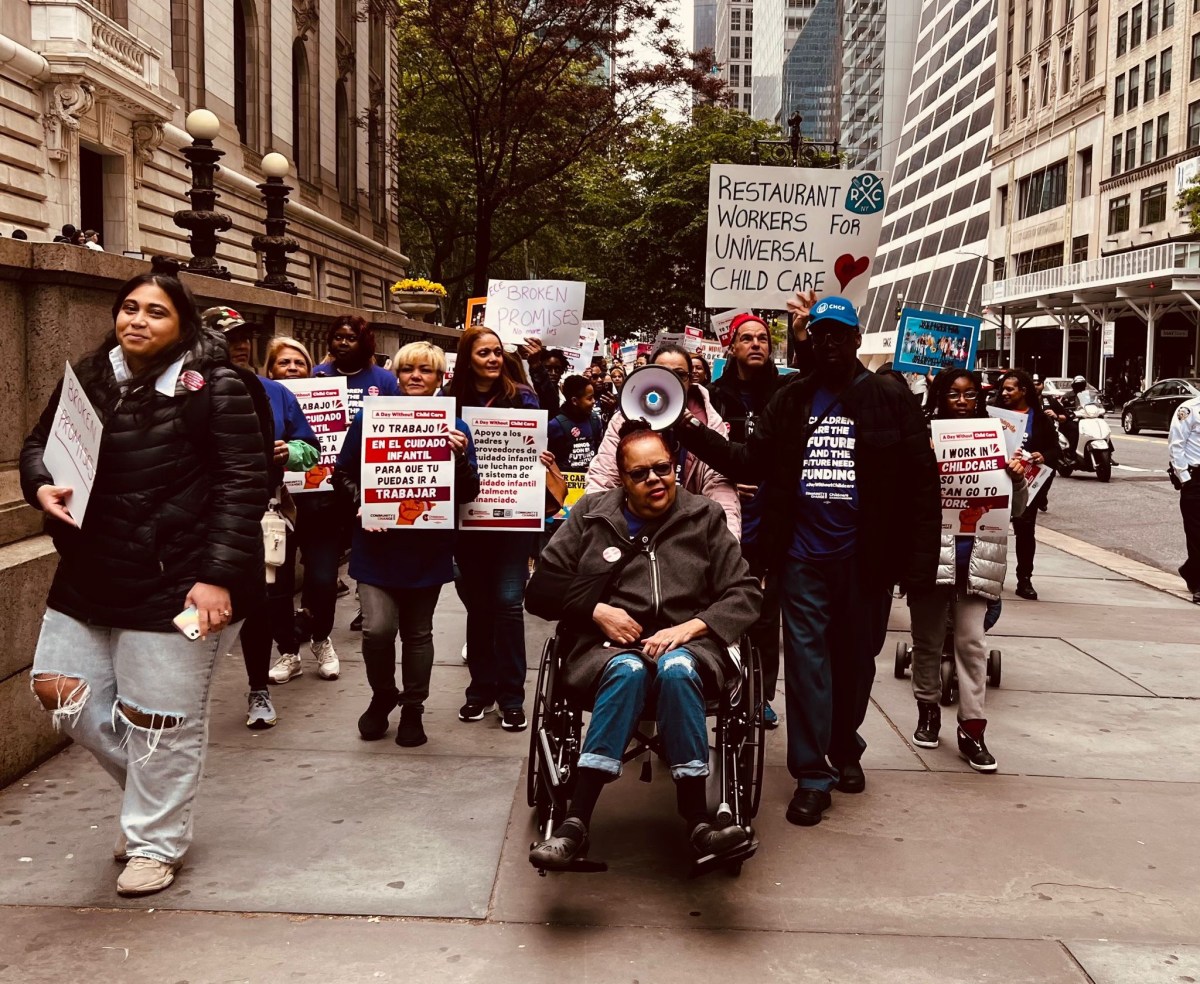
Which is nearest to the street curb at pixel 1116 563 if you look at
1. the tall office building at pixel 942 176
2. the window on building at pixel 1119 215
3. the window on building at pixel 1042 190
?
the window on building at pixel 1119 215

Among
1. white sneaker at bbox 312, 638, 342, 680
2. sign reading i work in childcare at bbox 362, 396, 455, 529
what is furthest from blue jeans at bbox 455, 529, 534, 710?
white sneaker at bbox 312, 638, 342, 680

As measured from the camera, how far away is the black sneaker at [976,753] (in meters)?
5.50

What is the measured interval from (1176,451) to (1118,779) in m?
5.75

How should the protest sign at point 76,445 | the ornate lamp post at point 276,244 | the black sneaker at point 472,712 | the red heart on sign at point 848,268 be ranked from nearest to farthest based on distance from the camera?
the protest sign at point 76,445 → the black sneaker at point 472,712 → the red heart on sign at point 848,268 → the ornate lamp post at point 276,244

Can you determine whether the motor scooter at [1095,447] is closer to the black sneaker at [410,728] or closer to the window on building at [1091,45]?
the black sneaker at [410,728]

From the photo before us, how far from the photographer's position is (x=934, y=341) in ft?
34.2

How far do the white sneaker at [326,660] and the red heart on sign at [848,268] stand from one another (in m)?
4.19

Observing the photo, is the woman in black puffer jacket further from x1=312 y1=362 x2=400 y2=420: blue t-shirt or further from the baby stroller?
the baby stroller

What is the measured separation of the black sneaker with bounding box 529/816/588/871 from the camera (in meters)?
3.79

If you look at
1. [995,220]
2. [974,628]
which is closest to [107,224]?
[974,628]

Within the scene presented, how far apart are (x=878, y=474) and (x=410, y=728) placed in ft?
8.15

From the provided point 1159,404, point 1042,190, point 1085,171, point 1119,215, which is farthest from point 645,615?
point 1042,190

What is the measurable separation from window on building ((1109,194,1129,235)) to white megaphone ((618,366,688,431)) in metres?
58.2

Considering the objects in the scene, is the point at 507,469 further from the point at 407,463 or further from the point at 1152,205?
the point at 1152,205
